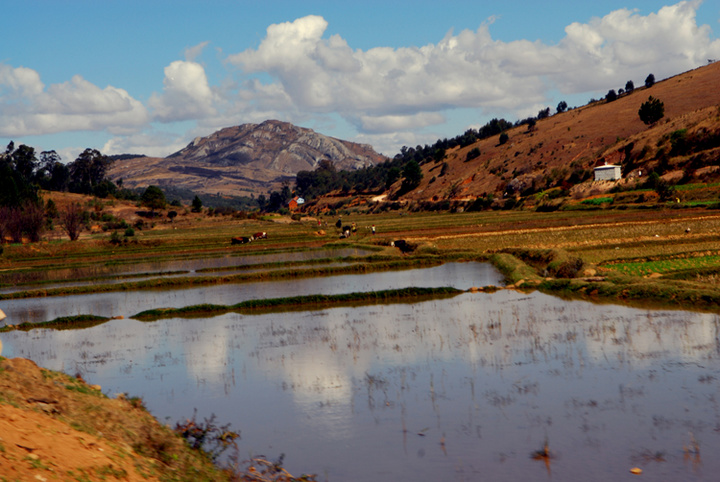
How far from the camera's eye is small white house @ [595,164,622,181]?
3634 inches

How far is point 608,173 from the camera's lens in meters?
93.0

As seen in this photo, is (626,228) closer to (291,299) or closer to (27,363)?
(291,299)

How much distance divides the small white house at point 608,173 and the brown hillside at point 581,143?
6.41 ft

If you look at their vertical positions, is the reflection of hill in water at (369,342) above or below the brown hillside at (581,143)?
A: below

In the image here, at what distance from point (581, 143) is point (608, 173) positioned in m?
34.6

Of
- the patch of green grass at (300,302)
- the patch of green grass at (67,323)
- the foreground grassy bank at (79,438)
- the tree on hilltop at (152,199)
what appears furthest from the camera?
the tree on hilltop at (152,199)

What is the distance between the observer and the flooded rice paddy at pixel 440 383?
10859 millimetres

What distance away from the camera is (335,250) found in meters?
54.4

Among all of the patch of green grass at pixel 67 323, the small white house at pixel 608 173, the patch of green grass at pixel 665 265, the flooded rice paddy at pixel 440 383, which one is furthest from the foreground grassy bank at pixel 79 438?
the small white house at pixel 608 173

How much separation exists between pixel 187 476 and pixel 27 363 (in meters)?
5.53

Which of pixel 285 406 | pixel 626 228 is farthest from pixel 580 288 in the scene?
pixel 626 228

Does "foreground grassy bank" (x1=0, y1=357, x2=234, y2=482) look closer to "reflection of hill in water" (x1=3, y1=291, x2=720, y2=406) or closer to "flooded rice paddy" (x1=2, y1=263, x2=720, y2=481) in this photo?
"flooded rice paddy" (x1=2, y1=263, x2=720, y2=481)

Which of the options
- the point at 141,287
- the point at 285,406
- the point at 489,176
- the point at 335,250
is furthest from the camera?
the point at 489,176

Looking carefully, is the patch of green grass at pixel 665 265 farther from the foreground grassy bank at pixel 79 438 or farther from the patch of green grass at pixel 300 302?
the foreground grassy bank at pixel 79 438
